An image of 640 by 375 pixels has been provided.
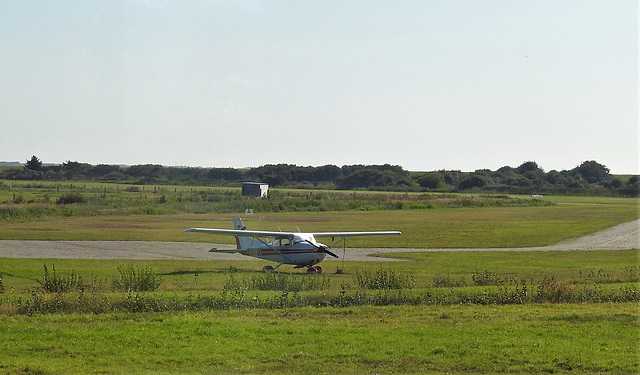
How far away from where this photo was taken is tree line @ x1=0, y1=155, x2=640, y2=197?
448ft

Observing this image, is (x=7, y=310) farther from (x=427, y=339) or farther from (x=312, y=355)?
(x=427, y=339)

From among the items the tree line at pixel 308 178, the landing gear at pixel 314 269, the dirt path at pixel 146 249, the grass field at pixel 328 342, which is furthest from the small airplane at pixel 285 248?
the tree line at pixel 308 178

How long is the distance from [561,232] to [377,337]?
1657 inches

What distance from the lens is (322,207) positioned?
74500 mm

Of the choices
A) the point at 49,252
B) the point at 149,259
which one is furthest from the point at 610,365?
the point at 49,252

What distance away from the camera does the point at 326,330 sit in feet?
45.3

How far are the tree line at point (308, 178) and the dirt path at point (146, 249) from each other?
271ft

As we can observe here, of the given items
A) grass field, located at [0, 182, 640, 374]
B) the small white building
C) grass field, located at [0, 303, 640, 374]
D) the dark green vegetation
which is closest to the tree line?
the small white building

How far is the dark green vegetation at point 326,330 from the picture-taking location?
37.4 ft

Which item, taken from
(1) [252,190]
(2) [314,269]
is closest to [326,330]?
(2) [314,269]

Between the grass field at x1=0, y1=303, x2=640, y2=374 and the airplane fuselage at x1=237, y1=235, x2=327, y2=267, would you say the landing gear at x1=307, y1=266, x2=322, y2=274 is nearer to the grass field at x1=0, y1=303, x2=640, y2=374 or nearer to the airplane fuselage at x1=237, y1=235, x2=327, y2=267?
the airplane fuselage at x1=237, y1=235, x2=327, y2=267

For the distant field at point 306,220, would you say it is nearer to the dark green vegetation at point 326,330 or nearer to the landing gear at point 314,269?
the landing gear at point 314,269

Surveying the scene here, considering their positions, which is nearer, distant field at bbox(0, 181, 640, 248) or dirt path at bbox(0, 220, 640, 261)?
dirt path at bbox(0, 220, 640, 261)

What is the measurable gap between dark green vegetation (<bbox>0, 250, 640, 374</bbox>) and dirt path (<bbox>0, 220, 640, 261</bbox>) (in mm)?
12419
